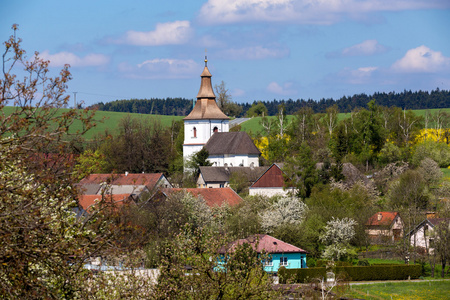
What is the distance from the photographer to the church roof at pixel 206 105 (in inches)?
3282

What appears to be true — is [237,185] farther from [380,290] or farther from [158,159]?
[380,290]

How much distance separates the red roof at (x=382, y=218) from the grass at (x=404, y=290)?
1025 centimetres

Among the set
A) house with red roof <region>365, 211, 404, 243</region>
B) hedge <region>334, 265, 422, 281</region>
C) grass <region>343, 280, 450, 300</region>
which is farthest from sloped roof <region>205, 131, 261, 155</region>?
grass <region>343, 280, 450, 300</region>

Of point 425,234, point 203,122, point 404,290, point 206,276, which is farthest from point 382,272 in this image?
point 203,122

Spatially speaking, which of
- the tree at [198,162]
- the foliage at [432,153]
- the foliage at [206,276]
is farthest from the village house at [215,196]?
the foliage at [206,276]

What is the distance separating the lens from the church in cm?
7838

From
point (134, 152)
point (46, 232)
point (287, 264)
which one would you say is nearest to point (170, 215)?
point (287, 264)

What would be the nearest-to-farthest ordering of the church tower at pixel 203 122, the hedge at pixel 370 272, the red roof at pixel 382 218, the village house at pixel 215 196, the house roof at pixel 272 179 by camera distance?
the hedge at pixel 370 272 < the red roof at pixel 382 218 < the village house at pixel 215 196 < the house roof at pixel 272 179 < the church tower at pixel 203 122

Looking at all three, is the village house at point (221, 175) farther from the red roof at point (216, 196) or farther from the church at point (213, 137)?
the red roof at point (216, 196)

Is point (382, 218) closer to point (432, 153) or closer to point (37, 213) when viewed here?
point (432, 153)

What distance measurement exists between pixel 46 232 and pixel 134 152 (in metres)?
74.7

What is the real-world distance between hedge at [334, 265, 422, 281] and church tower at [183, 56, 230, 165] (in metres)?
44.6

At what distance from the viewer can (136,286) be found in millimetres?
13375

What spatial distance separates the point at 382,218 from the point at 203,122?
38.0 metres
